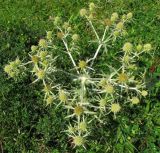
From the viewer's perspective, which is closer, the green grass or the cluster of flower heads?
the cluster of flower heads

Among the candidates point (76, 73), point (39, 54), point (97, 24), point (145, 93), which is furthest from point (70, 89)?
A: point (97, 24)

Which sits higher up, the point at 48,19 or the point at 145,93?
the point at 48,19

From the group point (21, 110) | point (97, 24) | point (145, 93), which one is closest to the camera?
point (145, 93)

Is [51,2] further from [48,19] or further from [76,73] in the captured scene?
[76,73]

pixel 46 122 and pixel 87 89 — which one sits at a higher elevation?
pixel 87 89

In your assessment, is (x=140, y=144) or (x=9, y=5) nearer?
(x=140, y=144)

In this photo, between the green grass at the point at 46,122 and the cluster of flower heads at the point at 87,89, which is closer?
the cluster of flower heads at the point at 87,89

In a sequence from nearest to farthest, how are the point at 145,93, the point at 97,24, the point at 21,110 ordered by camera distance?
1. the point at 145,93
2. the point at 21,110
3. the point at 97,24

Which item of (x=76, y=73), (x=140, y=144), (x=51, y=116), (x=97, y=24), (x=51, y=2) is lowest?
(x=140, y=144)

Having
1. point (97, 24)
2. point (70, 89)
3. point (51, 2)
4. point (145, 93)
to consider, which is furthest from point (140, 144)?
point (51, 2)
